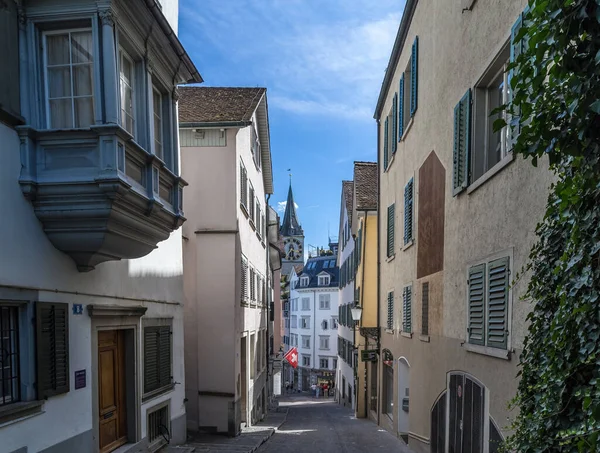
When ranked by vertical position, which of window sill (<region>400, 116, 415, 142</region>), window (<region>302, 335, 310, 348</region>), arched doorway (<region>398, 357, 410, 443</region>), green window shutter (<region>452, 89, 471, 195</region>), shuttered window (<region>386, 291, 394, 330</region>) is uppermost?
window sill (<region>400, 116, 415, 142</region>)

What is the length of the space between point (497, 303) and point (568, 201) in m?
2.79

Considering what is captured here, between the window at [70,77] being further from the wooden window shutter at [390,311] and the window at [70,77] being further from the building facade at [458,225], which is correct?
the wooden window shutter at [390,311]

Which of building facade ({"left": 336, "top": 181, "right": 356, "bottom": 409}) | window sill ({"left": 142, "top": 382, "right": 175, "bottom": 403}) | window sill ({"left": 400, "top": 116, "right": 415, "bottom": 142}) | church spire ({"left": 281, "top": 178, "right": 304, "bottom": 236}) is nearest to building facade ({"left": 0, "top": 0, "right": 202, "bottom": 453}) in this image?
window sill ({"left": 142, "top": 382, "right": 175, "bottom": 403})

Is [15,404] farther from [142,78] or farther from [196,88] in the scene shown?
[196,88]

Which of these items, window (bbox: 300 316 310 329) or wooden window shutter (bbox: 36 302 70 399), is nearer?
wooden window shutter (bbox: 36 302 70 399)

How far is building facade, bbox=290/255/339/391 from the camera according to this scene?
197 feet

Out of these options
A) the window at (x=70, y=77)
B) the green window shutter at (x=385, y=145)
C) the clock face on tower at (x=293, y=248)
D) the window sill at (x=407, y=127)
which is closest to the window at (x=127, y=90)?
the window at (x=70, y=77)

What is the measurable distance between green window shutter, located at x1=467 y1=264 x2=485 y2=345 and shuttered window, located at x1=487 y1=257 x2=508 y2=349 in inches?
11.8

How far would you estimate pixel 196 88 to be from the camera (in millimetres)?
16656

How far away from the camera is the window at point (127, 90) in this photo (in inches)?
269

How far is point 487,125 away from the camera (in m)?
6.93

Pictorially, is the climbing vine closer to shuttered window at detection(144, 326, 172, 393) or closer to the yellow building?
shuttered window at detection(144, 326, 172, 393)

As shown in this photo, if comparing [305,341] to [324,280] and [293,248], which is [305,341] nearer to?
[324,280]

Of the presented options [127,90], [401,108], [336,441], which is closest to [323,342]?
[336,441]
